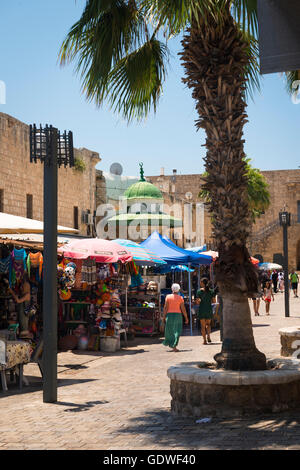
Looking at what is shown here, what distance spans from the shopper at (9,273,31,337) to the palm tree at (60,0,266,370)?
487cm

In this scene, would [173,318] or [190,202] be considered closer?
[173,318]

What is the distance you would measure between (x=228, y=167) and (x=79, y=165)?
20426 millimetres

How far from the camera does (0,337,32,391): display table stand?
326 inches

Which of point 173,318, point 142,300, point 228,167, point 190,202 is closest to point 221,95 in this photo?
point 228,167

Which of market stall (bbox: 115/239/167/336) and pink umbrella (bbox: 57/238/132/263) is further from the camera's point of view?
market stall (bbox: 115/239/167/336)

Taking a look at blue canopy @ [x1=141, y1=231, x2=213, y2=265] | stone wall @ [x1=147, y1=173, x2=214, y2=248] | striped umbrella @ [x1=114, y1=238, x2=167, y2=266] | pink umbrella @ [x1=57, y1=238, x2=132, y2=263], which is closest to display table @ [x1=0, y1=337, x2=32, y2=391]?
pink umbrella @ [x1=57, y1=238, x2=132, y2=263]

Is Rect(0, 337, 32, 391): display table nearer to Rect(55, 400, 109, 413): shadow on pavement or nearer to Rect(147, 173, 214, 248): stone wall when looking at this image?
Rect(55, 400, 109, 413): shadow on pavement

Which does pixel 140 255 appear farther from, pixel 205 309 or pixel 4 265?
pixel 4 265

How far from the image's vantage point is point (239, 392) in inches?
253

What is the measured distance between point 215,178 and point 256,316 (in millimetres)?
15788

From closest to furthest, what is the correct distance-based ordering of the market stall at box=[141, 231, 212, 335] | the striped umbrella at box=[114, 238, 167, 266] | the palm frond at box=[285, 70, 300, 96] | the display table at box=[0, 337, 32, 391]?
the display table at box=[0, 337, 32, 391], the palm frond at box=[285, 70, 300, 96], the striped umbrella at box=[114, 238, 167, 266], the market stall at box=[141, 231, 212, 335]

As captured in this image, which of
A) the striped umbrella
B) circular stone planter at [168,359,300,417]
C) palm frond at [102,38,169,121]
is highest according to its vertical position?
palm frond at [102,38,169,121]
